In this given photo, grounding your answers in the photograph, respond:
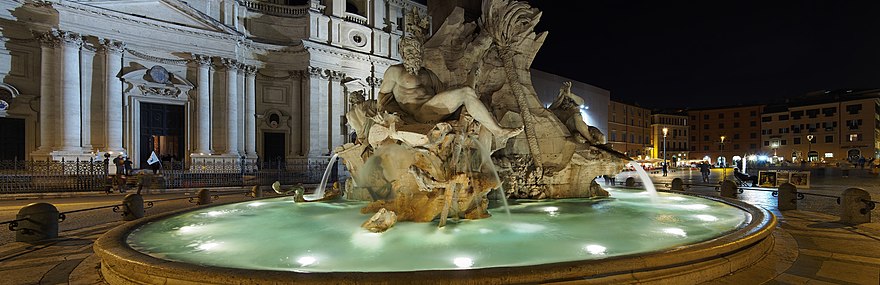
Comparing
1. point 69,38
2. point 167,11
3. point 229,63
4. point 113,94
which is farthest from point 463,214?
point 167,11

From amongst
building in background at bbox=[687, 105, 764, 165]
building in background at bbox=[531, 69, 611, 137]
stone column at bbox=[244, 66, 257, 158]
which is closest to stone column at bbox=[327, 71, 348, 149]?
stone column at bbox=[244, 66, 257, 158]

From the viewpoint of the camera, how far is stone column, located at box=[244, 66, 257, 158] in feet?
115

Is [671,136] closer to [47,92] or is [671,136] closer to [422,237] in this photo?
[47,92]

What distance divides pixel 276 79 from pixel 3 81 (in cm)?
1633

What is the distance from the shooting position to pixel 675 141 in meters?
82.4

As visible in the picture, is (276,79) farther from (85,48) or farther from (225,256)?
(225,256)

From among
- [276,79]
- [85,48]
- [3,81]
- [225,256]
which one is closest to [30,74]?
[3,81]

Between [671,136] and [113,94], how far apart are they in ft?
269

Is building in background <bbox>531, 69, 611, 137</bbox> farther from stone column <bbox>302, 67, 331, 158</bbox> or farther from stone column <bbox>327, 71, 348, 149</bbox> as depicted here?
Answer: stone column <bbox>302, 67, 331, 158</bbox>

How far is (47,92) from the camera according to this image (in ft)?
87.0

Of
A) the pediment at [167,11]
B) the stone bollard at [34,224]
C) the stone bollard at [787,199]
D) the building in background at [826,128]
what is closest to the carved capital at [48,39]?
the pediment at [167,11]

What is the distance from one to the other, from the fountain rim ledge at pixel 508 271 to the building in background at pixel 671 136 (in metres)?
79.1

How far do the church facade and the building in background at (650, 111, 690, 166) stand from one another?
53252 mm

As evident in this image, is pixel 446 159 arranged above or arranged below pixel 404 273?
above
